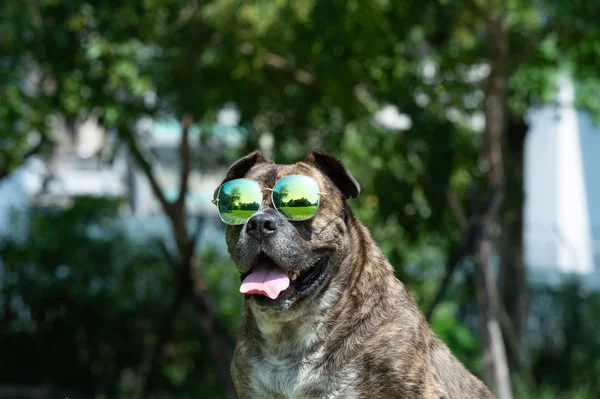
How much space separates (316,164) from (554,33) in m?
5.55

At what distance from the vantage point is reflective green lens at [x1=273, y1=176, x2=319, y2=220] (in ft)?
14.1

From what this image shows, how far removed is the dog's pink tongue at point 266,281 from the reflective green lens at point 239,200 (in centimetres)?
24

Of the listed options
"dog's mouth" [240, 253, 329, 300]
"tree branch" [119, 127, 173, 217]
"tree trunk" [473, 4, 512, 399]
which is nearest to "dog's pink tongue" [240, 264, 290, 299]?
→ "dog's mouth" [240, 253, 329, 300]

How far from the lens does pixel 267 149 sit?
11.0 metres

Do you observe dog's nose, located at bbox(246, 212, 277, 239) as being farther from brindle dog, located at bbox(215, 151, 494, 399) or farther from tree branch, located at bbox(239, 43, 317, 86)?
tree branch, located at bbox(239, 43, 317, 86)

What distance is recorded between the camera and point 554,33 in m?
9.44

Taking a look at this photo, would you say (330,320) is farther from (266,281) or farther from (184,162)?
(184,162)

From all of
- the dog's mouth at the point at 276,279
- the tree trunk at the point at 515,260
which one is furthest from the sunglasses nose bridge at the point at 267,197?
the tree trunk at the point at 515,260

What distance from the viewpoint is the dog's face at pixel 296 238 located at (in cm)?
422

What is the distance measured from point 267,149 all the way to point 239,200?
6705 mm

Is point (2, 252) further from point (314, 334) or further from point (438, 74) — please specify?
point (314, 334)

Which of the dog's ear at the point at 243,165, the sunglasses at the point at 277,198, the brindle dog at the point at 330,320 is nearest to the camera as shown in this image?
the brindle dog at the point at 330,320

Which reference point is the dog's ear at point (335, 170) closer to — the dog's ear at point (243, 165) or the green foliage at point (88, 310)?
the dog's ear at point (243, 165)

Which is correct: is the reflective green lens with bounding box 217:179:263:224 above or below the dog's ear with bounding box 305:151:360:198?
below
